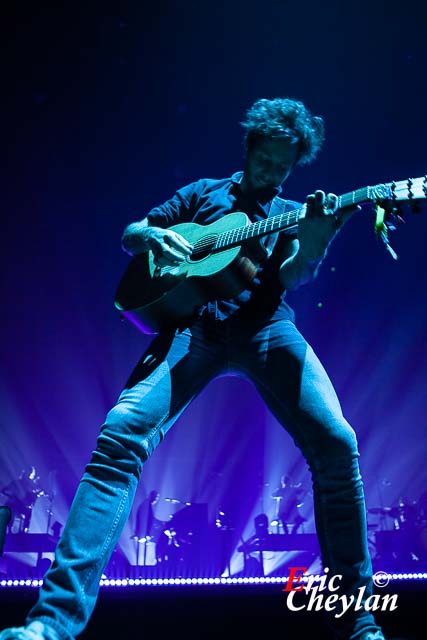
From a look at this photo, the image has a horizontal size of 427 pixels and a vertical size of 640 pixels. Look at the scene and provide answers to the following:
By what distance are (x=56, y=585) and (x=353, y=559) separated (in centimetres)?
98

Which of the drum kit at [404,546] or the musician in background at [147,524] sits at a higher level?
the drum kit at [404,546]

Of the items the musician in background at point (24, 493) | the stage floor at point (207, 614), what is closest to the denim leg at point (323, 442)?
the stage floor at point (207, 614)

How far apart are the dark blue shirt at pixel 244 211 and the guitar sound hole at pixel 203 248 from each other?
186 mm

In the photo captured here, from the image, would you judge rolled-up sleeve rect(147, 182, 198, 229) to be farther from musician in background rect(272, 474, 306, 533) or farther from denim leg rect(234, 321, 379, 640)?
musician in background rect(272, 474, 306, 533)

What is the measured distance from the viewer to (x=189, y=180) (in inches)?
250

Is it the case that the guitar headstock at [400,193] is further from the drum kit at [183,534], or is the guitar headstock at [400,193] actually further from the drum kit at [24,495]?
the drum kit at [24,495]

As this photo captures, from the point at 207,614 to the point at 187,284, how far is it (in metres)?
1.62

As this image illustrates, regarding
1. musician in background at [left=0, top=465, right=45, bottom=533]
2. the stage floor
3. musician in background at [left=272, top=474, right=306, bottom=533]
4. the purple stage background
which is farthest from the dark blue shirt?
musician in background at [left=272, top=474, right=306, bottom=533]

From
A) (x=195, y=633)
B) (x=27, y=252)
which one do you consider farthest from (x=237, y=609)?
(x=27, y=252)

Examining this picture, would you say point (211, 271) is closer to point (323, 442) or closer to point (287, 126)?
point (323, 442)

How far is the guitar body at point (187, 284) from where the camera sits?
2172 mm

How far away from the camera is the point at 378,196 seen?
1.97 metres

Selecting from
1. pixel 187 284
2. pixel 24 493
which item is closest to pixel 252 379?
pixel 187 284

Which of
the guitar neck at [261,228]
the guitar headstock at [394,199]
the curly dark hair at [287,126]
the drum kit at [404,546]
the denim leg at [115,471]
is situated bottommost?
the drum kit at [404,546]
